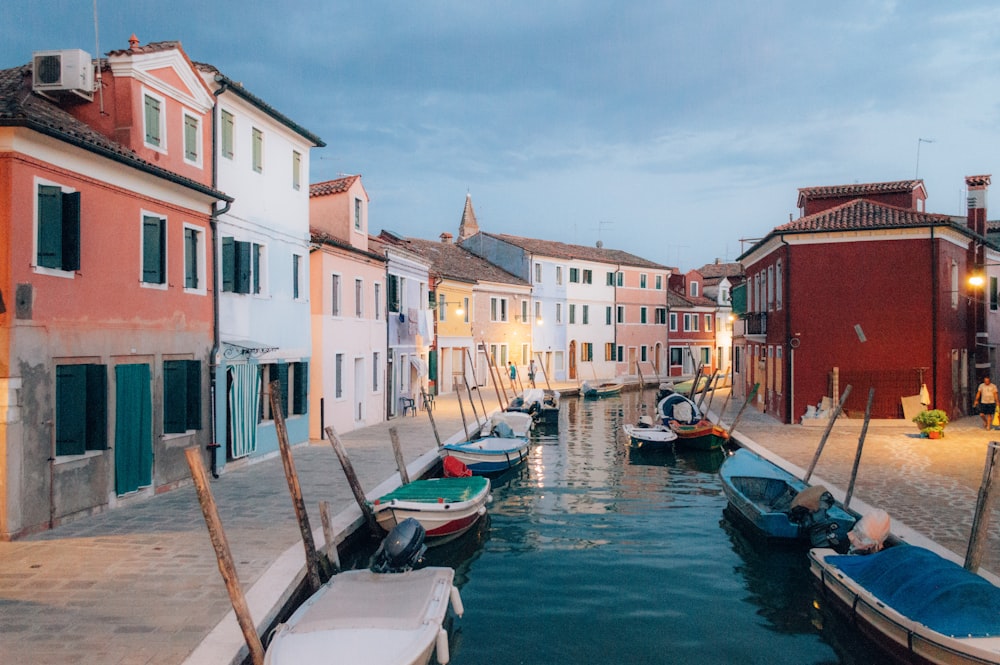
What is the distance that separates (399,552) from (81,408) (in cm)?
567

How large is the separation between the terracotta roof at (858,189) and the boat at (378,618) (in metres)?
26.1

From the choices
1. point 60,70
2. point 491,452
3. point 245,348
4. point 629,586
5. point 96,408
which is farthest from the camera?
point 491,452

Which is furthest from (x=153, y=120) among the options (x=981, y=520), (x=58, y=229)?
(x=981, y=520)

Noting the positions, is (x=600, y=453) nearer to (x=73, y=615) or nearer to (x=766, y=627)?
(x=766, y=627)

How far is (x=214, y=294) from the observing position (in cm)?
1653

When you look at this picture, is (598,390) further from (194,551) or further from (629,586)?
(194,551)

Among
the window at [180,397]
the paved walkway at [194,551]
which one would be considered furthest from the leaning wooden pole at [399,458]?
the window at [180,397]

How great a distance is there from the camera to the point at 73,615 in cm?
805

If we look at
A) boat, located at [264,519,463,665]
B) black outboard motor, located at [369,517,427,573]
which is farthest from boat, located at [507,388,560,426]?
boat, located at [264,519,463,665]

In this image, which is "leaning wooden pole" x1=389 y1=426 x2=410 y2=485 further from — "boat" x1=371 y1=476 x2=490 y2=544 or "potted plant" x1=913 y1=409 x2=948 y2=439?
"potted plant" x1=913 y1=409 x2=948 y2=439

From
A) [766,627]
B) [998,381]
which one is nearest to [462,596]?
[766,627]

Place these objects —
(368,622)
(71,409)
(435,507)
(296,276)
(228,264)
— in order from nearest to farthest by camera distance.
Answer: (368,622)
(71,409)
(435,507)
(228,264)
(296,276)

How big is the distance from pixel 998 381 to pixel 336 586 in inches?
1282

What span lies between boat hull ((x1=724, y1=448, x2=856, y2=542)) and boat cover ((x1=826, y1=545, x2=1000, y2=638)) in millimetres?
2540
